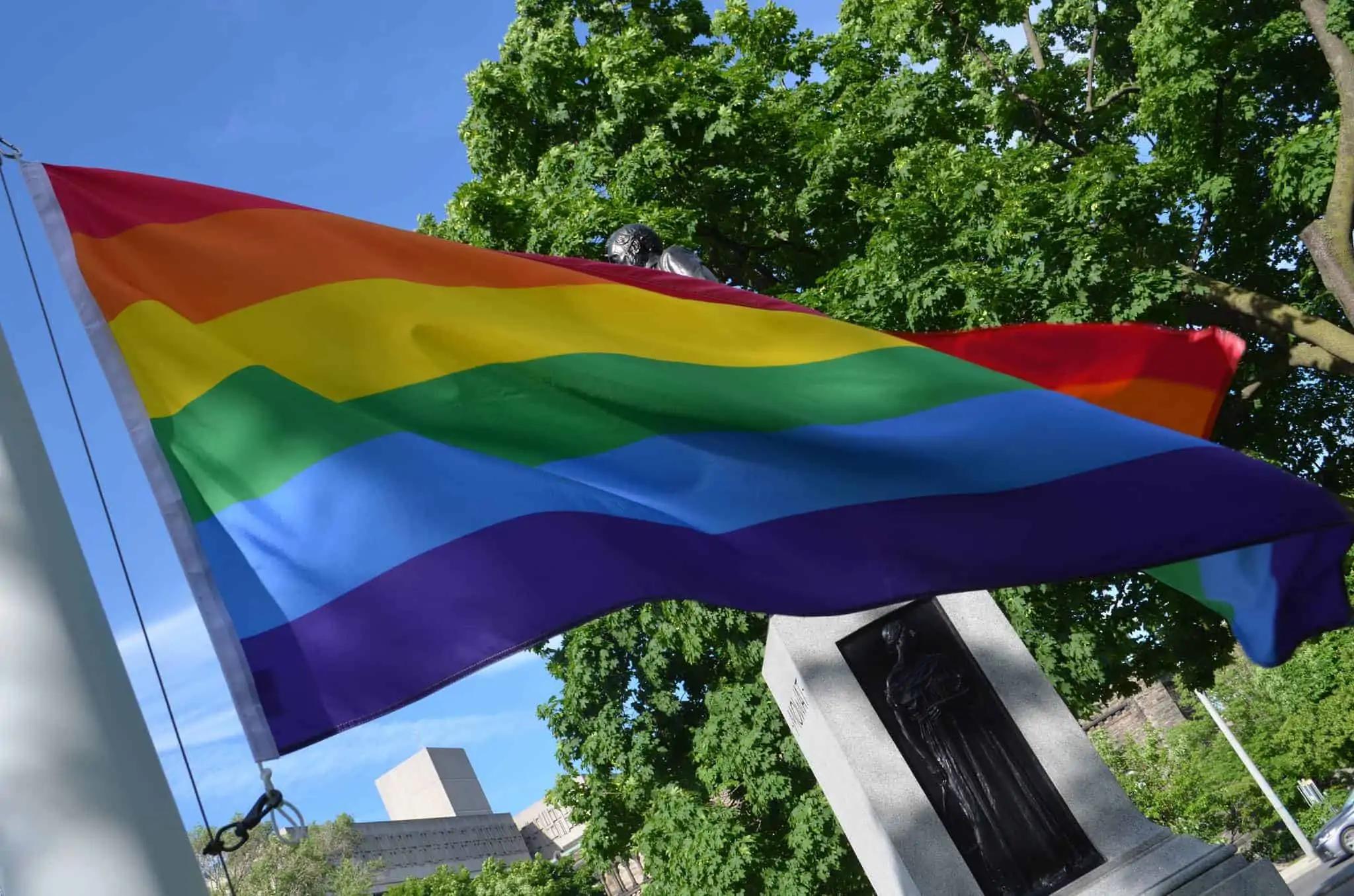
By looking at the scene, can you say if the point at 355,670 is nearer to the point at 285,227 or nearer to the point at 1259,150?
the point at 285,227

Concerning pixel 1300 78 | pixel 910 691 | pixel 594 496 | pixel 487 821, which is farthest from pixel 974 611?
pixel 487 821

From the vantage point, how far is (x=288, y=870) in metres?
40.0

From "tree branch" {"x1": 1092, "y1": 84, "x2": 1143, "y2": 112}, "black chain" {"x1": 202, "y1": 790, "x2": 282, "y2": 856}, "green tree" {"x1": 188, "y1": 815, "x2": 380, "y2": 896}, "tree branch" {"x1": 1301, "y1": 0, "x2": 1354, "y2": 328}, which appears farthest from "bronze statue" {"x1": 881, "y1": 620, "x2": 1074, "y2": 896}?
"green tree" {"x1": 188, "y1": 815, "x2": 380, "y2": 896}

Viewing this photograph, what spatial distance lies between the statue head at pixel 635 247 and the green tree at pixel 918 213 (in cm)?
740

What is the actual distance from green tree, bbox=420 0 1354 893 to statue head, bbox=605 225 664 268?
740cm

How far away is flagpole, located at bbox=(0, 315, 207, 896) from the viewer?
6.81ft

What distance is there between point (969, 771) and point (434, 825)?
242 feet

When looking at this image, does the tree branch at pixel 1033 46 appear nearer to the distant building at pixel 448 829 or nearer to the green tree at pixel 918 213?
the green tree at pixel 918 213

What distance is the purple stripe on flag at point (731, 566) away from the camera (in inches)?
120

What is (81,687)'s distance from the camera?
2213 millimetres

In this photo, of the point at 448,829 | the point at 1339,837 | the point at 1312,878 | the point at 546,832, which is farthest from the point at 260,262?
the point at 546,832

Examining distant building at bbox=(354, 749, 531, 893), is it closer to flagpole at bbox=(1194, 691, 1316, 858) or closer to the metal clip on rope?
flagpole at bbox=(1194, 691, 1316, 858)

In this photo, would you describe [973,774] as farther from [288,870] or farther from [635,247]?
[288,870]

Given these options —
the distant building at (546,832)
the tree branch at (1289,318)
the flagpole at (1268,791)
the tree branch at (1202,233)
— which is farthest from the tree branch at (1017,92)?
the distant building at (546,832)
